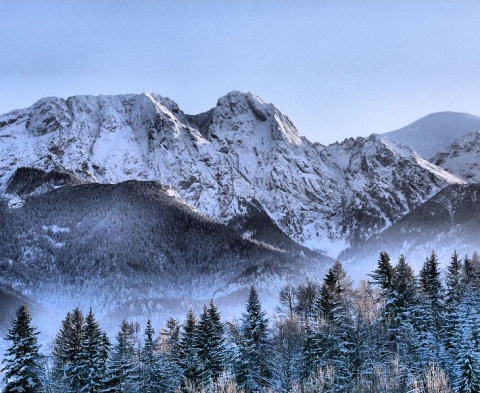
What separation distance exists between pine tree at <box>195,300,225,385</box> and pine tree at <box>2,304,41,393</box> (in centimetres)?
1622

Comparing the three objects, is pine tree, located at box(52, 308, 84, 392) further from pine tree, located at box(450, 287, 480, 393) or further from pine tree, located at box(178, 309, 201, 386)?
pine tree, located at box(450, 287, 480, 393)

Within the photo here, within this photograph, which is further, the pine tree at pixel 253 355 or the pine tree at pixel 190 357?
the pine tree at pixel 190 357

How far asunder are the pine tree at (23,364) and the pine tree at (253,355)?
63.0 feet

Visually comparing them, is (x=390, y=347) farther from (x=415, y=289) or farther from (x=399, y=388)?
(x=399, y=388)

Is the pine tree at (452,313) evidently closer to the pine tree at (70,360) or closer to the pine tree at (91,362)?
the pine tree at (91,362)

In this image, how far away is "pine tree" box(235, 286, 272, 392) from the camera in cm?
5969

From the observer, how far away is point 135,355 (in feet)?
219

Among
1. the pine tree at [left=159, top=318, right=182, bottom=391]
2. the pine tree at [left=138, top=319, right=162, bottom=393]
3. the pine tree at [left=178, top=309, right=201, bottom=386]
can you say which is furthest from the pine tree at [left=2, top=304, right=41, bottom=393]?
the pine tree at [left=178, top=309, right=201, bottom=386]

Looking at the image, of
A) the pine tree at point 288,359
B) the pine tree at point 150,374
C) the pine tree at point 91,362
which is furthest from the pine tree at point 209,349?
the pine tree at point 91,362

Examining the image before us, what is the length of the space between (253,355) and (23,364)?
22173 mm

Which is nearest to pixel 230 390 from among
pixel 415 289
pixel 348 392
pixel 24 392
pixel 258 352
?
pixel 348 392

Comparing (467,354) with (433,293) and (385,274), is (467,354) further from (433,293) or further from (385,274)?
(433,293)

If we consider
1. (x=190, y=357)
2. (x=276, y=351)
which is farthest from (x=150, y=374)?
(x=276, y=351)

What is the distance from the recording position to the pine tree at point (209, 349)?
205 feet
